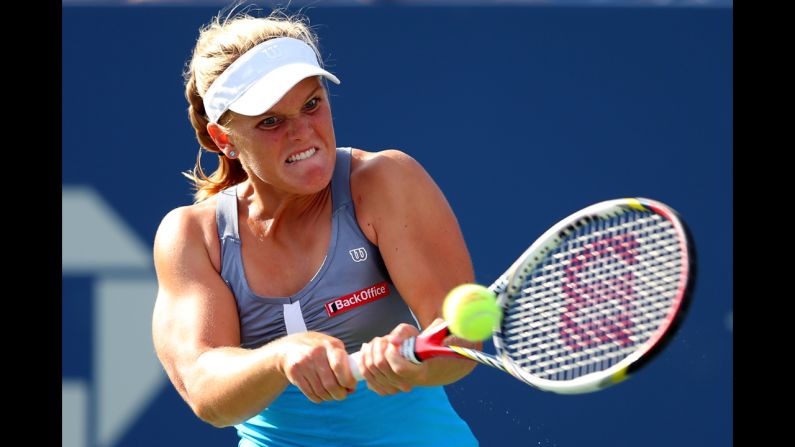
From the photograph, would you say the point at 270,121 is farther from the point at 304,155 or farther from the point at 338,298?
the point at 338,298

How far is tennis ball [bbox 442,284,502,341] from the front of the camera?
189cm

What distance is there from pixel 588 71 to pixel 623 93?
135 millimetres

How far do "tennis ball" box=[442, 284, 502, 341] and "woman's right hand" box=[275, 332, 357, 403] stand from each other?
202 mm

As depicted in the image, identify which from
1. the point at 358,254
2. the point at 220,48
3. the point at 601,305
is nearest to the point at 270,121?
the point at 220,48

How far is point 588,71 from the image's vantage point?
3639 mm

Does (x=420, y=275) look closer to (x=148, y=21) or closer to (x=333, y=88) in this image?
(x=333, y=88)

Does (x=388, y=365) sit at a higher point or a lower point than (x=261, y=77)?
lower

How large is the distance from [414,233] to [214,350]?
18.6 inches

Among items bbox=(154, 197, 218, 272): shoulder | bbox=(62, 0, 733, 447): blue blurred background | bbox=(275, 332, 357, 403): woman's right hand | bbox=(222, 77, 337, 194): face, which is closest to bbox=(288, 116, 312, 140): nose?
bbox=(222, 77, 337, 194): face

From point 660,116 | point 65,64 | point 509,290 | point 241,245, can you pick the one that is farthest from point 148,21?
point 509,290

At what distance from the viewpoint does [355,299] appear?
7.94 ft

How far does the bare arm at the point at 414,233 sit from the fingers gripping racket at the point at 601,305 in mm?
156

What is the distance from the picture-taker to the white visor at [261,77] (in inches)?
89.4

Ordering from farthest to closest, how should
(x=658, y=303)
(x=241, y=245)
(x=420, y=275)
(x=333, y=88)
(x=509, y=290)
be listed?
(x=333, y=88)
(x=241, y=245)
(x=420, y=275)
(x=509, y=290)
(x=658, y=303)
